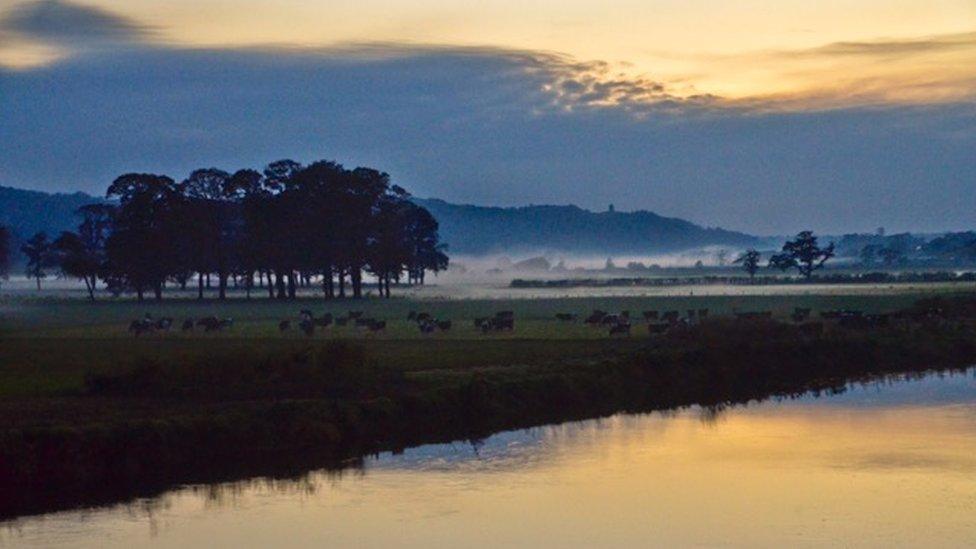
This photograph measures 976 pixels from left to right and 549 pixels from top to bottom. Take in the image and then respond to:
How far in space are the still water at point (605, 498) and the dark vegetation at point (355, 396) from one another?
1.84 m

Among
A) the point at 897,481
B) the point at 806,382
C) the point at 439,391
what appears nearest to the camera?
the point at 897,481

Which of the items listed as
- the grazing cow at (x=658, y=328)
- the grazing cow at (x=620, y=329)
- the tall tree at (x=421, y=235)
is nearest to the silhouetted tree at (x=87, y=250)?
the tall tree at (x=421, y=235)

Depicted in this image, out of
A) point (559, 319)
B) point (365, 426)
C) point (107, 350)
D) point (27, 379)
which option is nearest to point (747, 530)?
point (365, 426)

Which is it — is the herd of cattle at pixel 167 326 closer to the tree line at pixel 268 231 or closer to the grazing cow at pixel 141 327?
the grazing cow at pixel 141 327

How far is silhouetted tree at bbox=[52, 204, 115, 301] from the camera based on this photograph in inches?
4577

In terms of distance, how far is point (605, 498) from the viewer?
28797 mm

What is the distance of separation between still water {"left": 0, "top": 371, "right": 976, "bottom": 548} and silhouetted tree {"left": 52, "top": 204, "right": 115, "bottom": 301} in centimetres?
7969

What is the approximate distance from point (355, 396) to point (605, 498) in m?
11.1

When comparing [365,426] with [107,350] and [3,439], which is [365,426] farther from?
[107,350]

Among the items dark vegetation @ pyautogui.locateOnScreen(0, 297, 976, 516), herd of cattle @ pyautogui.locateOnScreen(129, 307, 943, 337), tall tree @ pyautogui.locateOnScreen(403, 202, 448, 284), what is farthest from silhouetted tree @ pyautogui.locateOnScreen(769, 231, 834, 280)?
dark vegetation @ pyautogui.locateOnScreen(0, 297, 976, 516)

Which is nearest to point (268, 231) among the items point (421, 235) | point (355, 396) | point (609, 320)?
point (421, 235)

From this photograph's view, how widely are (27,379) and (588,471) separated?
18.1 metres

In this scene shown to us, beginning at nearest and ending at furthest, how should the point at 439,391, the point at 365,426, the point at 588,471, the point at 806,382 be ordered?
1. the point at 588,471
2. the point at 365,426
3. the point at 439,391
4. the point at 806,382

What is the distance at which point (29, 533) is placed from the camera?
26.2 meters
